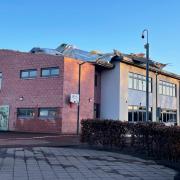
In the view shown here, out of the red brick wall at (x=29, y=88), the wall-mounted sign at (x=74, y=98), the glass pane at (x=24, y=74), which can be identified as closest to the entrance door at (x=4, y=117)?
the red brick wall at (x=29, y=88)

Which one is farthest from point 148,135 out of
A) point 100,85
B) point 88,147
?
point 100,85

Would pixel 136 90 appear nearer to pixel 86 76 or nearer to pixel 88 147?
pixel 86 76

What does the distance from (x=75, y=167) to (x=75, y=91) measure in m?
19.1

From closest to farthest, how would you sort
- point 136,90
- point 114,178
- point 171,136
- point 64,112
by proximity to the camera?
1. point 114,178
2. point 171,136
3. point 64,112
4. point 136,90

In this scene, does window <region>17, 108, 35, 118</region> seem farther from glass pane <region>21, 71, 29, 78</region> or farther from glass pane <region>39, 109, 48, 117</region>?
glass pane <region>21, 71, 29, 78</region>

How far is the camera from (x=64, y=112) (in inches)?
1107

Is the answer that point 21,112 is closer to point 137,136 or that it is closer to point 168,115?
point 137,136

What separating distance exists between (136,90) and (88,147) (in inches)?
804

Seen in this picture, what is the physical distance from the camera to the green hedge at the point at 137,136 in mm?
12633

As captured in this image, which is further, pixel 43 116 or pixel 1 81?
pixel 1 81

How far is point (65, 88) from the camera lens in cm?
2836

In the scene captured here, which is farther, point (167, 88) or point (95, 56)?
point (167, 88)

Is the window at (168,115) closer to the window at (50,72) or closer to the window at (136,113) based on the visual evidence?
the window at (136,113)

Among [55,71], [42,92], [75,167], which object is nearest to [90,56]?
[55,71]
